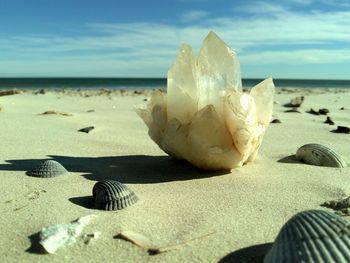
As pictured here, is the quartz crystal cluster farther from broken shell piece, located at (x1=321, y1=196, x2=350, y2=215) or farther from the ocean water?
the ocean water

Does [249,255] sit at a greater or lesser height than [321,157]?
lesser

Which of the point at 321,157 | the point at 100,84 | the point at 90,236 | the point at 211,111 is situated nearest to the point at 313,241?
the point at 90,236

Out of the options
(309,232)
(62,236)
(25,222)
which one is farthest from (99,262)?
(309,232)

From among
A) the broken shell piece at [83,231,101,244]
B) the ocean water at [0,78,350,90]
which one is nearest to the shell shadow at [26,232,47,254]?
the broken shell piece at [83,231,101,244]

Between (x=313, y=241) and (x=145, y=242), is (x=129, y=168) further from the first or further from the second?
(x=313, y=241)

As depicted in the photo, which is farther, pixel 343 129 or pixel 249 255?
pixel 343 129

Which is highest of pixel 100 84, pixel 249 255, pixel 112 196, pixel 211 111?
pixel 211 111
